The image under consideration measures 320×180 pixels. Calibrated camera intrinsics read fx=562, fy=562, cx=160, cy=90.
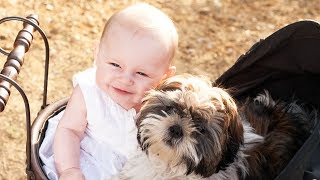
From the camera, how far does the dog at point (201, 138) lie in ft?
6.24

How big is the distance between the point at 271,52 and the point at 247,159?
0.47m

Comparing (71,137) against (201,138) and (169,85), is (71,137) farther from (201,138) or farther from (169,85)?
(201,138)

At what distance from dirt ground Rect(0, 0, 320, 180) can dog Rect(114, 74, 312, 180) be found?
4.95ft

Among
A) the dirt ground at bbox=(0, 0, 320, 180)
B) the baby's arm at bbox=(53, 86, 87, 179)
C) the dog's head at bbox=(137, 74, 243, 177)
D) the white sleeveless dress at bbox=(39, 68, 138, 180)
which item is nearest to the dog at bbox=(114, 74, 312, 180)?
the dog's head at bbox=(137, 74, 243, 177)

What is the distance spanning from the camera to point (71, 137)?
2.32m

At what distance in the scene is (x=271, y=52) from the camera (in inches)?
91.7

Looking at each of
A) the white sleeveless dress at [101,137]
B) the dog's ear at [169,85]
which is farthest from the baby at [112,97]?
the dog's ear at [169,85]

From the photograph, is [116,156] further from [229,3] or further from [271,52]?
[229,3]

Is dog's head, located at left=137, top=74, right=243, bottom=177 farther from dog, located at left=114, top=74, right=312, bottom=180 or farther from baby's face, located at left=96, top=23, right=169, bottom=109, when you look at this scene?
baby's face, located at left=96, top=23, right=169, bottom=109

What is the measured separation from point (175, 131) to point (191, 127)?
56 millimetres

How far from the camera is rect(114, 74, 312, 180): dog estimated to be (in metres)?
1.90

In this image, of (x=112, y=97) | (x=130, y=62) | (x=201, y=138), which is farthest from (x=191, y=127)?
(x=112, y=97)

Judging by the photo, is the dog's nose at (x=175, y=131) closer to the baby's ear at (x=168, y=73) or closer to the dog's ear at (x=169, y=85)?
the dog's ear at (x=169, y=85)

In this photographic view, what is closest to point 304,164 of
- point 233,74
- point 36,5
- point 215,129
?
point 215,129
